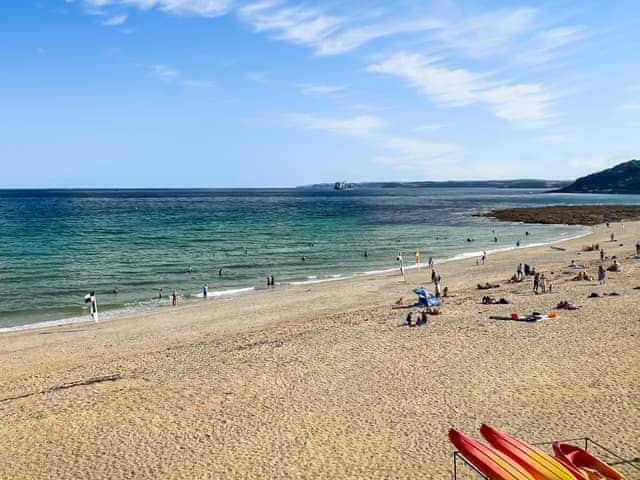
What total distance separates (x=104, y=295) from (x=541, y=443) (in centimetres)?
2740

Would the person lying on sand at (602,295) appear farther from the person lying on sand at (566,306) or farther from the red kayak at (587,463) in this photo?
the red kayak at (587,463)

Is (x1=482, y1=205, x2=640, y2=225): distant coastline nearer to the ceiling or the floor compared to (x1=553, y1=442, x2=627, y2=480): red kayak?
nearer to the ceiling

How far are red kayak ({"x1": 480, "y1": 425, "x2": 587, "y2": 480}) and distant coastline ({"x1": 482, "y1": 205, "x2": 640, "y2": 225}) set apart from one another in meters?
72.7

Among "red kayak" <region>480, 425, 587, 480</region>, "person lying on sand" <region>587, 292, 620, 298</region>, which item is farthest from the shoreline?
"red kayak" <region>480, 425, 587, 480</region>

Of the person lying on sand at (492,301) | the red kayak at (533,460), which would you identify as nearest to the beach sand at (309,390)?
the person lying on sand at (492,301)

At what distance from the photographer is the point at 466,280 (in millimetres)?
34500

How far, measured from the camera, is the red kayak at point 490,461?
8.26m

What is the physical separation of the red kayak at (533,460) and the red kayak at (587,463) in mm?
594

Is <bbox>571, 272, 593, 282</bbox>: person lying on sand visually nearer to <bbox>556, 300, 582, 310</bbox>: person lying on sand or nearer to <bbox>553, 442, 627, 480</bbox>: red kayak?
<bbox>556, 300, 582, 310</bbox>: person lying on sand

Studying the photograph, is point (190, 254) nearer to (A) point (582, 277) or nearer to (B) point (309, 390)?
(A) point (582, 277)

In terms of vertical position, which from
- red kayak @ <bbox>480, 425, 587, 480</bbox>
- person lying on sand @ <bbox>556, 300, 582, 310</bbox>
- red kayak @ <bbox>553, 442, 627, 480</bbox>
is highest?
red kayak @ <bbox>480, 425, 587, 480</bbox>

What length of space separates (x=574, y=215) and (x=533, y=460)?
81.9m

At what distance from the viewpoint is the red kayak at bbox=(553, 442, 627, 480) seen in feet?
29.1

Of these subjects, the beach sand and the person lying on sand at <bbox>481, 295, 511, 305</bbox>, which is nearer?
the beach sand
